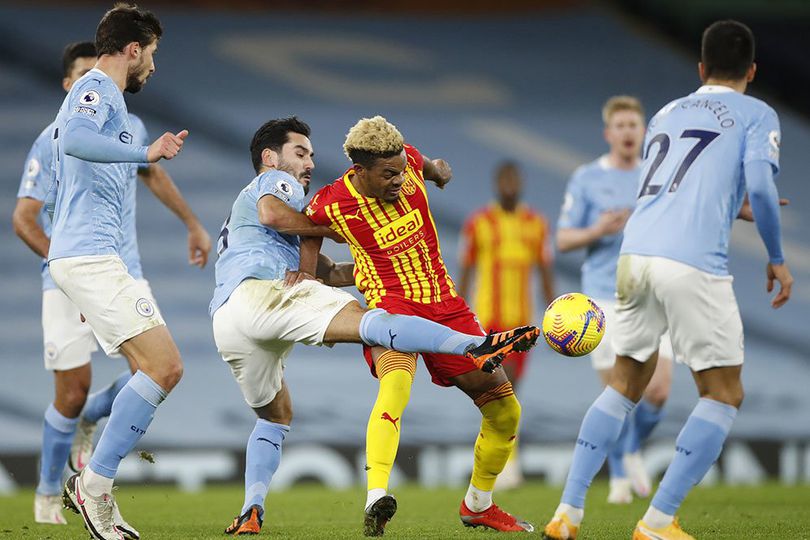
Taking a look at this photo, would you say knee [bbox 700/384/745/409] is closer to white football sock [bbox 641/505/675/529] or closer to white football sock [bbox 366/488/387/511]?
white football sock [bbox 641/505/675/529]

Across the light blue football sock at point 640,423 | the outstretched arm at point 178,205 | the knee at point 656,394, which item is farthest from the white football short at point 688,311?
the light blue football sock at point 640,423

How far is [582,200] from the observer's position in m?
8.14

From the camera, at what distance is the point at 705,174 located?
4801 mm

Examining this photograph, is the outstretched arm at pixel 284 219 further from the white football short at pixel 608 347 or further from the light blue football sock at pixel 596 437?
the white football short at pixel 608 347

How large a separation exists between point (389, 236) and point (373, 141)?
48cm

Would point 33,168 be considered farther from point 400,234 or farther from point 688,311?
point 688,311

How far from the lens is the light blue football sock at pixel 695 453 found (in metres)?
4.62

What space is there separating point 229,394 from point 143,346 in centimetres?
681

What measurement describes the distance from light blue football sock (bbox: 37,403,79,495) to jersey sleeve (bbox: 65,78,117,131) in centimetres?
221

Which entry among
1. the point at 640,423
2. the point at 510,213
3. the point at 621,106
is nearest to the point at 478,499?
the point at 640,423

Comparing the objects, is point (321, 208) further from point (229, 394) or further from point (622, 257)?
point (229, 394)

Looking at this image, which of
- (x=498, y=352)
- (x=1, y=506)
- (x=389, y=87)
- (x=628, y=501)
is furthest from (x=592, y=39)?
(x=498, y=352)

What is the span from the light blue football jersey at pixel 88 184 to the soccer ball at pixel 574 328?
1.94 metres

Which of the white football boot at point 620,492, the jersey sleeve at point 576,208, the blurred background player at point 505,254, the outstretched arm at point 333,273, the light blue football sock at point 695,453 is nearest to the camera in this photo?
the light blue football sock at point 695,453
